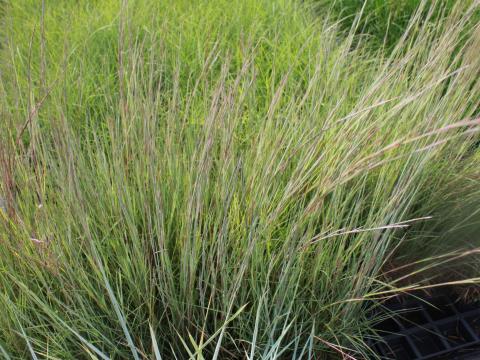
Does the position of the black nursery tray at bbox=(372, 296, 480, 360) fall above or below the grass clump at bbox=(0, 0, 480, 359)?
below

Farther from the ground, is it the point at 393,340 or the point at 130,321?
the point at 130,321

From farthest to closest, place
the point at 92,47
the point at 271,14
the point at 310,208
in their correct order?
the point at 271,14 → the point at 92,47 → the point at 310,208

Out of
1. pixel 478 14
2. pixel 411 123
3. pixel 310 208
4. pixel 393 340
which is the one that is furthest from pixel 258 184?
pixel 478 14

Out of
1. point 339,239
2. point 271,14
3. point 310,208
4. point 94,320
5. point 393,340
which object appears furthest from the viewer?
point 271,14

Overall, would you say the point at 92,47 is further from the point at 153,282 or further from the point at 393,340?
the point at 393,340

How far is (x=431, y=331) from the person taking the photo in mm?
1616

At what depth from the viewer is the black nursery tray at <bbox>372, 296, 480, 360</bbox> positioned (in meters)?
1.62

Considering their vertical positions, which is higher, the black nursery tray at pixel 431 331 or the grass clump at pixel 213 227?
the grass clump at pixel 213 227

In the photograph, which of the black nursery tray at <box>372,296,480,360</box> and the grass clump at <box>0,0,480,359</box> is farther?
the black nursery tray at <box>372,296,480,360</box>

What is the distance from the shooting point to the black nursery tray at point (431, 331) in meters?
1.62

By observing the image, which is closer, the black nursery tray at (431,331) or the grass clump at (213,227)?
the grass clump at (213,227)

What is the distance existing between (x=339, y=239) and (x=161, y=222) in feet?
1.50

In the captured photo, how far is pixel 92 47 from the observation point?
7.46 feet

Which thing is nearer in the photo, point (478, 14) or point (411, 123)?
point (411, 123)
